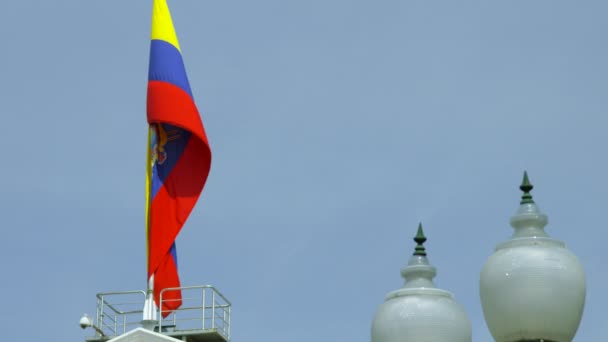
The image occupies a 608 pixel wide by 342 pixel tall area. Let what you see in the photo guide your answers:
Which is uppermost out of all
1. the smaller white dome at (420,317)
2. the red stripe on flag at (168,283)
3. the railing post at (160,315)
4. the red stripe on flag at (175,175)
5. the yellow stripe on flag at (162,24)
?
the yellow stripe on flag at (162,24)

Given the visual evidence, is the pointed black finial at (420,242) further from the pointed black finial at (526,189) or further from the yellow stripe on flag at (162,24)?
the yellow stripe on flag at (162,24)

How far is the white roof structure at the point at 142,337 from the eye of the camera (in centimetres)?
3453

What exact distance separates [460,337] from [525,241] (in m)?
0.98

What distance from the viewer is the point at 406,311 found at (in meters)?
11.0

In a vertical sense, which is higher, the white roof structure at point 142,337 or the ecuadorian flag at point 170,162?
the ecuadorian flag at point 170,162

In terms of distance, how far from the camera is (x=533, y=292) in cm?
1088

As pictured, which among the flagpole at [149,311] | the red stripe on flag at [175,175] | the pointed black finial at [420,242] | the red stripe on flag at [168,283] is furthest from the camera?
the red stripe on flag at [175,175]

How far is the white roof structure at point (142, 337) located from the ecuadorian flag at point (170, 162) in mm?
4099

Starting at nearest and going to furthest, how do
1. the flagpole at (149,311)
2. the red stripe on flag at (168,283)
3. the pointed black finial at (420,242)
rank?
the pointed black finial at (420,242), the flagpole at (149,311), the red stripe on flag at (168,283)

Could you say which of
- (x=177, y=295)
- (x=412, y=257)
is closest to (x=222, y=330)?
(x=177, y=295)

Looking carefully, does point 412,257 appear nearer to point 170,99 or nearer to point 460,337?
point 460,337

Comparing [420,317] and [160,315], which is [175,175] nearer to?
[160,315]

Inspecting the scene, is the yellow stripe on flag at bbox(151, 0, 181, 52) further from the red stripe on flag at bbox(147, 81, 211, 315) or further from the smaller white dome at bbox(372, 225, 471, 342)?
the smaller white dome at bbox(372, 225, 471, 342)

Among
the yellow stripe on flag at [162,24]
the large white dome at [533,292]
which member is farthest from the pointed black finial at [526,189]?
the yellow stripe on flag at [162,24]
